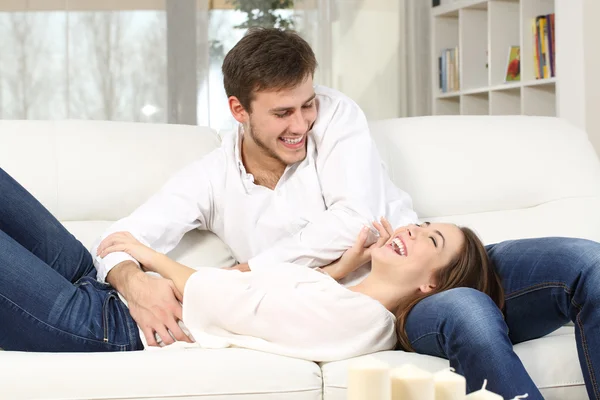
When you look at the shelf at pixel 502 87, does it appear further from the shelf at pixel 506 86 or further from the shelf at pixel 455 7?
the shelf at pixel 455 7

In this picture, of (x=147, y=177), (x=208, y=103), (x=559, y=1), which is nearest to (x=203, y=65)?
(x=208, y=103)

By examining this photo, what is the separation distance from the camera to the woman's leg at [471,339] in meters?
1.41

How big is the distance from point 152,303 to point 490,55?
3021 mm

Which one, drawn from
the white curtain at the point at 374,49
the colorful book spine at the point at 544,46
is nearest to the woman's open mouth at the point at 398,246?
the colorful book spine at the point at 544,46

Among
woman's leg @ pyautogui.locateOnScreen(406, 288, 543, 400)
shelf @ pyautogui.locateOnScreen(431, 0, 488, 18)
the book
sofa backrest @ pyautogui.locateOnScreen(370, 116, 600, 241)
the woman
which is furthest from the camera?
shelf @ pyautogui.locateOnScreen(431, 0, 488, 18)

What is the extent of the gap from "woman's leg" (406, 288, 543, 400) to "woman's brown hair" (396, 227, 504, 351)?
112 mm

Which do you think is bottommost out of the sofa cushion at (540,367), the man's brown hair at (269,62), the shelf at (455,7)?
the sofa cushion at (540,367)

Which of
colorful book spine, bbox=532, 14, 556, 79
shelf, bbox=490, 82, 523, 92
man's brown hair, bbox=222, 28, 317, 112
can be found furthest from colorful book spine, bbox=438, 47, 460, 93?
man's brown hair, bbox=222, 28, 317, 112

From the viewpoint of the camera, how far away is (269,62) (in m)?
2.08

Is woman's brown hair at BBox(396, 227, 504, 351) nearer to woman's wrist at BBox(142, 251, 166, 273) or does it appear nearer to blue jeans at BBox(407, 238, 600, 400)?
blue jeans at BBox(407, 238, 600, 400)

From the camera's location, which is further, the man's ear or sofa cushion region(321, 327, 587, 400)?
the man's ear

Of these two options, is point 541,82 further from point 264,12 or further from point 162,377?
point 162,377

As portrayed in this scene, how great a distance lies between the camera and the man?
69.8 inches

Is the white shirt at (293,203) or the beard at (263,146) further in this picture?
the beard at (263,146)
